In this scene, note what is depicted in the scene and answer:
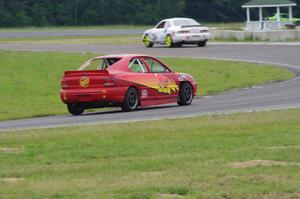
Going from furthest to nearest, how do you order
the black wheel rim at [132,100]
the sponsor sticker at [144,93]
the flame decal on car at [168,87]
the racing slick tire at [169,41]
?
the racing slick tire at [169,41], the flame decal on car at [168,87], the sponsor sticker at [144,93], the black wheel rim at [132,100]

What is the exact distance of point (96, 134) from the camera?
14.6 m

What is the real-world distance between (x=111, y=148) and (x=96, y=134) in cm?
217

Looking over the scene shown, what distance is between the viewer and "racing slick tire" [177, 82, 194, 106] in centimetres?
2273

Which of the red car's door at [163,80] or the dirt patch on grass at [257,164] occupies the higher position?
the dirt patch on grass at [257,164]

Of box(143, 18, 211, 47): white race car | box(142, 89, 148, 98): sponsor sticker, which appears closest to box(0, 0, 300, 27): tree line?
box(143, 18, 211, 47): white race car

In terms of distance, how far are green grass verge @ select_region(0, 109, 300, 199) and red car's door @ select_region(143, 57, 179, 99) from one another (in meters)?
6.15

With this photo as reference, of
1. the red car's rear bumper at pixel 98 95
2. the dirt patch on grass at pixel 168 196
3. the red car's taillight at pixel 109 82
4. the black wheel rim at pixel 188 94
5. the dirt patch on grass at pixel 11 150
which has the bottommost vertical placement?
the black wheel rim at pixel 188 94

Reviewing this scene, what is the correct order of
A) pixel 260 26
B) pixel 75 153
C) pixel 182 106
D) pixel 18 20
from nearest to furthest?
pixel 75 153, pixel 182 106, pixel 260 26, pixel 18 20

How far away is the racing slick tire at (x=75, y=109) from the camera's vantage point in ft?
70.2

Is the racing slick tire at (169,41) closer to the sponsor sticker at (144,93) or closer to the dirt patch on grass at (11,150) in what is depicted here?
the sponsor sticker at (144,93)

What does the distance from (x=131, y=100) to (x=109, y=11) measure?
7615cm

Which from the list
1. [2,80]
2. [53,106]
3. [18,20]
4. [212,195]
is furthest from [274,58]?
[18,20]

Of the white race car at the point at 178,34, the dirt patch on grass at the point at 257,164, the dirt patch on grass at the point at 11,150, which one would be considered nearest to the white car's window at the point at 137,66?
the dirt patch on grass at the point at 11,150

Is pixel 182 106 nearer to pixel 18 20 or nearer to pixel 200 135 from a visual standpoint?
pixel 200 135
